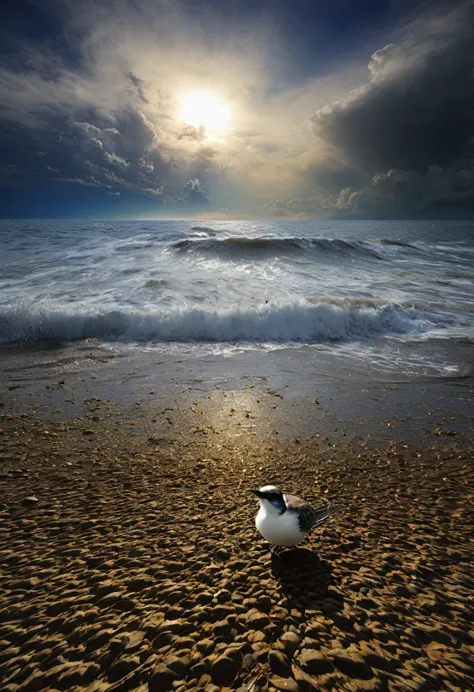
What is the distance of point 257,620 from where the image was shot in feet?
5.80

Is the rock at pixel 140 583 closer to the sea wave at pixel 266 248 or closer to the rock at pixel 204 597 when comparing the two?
the rock at pixel 204 597

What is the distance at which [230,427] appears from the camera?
5.03 m

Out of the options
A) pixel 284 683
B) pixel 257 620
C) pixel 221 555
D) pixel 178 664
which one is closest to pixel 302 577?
pixel 257 620

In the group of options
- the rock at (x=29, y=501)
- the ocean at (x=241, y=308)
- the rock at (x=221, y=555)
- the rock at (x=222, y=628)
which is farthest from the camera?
the ocean at (x=241, y=308)

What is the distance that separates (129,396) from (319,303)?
24.8 ft

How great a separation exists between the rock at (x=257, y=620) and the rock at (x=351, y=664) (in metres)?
0.33

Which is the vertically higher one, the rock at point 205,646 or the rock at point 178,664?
the rock at point 178,664

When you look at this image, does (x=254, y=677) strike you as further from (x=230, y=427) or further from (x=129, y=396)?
(x=129, y=396)

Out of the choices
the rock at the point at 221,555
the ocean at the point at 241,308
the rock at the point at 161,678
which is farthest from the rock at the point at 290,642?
the ocean at the point at 241,308

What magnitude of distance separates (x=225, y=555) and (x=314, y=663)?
872 millimetres

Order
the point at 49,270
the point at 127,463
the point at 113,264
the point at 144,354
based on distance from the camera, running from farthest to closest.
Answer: the point at 113,264 → the point at 49,270 → the point at 144,354 → the point at 127,463

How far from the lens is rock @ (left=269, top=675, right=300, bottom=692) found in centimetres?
142

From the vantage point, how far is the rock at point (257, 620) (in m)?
1.73

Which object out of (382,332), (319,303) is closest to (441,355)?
(382,332)
